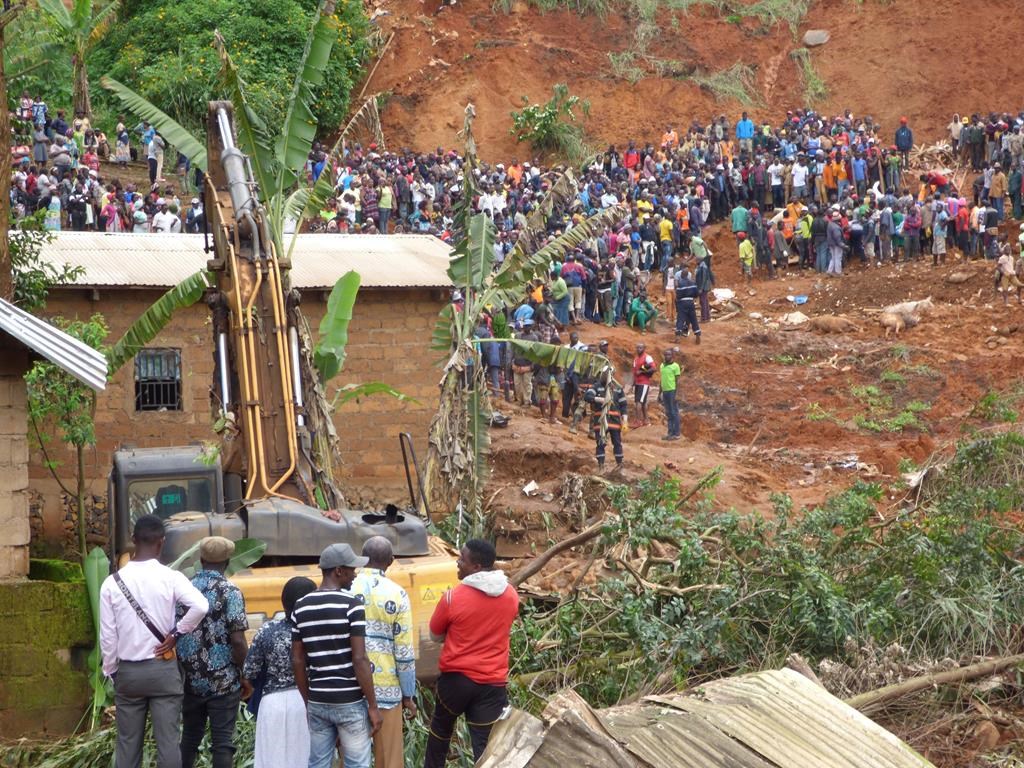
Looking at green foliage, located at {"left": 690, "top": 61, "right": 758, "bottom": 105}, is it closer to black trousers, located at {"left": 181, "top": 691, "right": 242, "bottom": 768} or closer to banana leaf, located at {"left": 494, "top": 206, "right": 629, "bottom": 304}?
banana leaf, located at {"left": 494, "top": 206, "right": 629, "bottom": 304}

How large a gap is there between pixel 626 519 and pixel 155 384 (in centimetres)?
822

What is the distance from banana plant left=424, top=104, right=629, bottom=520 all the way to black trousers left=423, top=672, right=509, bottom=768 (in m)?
6.84

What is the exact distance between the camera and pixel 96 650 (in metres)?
9.94

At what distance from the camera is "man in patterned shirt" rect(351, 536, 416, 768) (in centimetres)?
721

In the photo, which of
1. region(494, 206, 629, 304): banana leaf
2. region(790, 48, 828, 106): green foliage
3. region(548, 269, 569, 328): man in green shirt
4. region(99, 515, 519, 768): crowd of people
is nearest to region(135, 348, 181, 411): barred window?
region(494, 206, 629, 304): banana leaf

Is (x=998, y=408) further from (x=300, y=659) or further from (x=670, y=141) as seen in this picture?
(x=670, y=141)

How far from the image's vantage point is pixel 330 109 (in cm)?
3747

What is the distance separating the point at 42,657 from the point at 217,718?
2877 millimetres

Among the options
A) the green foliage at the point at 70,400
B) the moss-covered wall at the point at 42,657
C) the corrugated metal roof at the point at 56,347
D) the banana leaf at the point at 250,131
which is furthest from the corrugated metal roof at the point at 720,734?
the green foliage at the point at 70,400

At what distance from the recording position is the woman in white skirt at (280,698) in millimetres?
6969

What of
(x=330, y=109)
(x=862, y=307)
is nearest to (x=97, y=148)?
(x=330, y=109)

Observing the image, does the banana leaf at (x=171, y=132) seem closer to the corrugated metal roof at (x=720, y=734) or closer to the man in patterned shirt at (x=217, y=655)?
the man in patterned shirt at (x=217, y=655)

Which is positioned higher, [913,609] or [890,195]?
[890,195]

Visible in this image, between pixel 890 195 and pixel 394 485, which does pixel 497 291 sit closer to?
pixel 394 485
